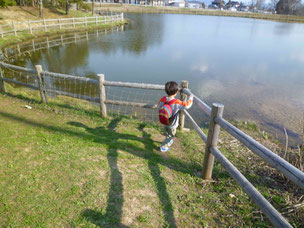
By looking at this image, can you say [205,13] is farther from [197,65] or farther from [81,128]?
[81,128]

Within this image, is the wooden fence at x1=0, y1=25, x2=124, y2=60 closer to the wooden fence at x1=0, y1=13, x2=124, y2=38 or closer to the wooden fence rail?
the wooden fence at x1=0, y1=13, x2=124, y2=38

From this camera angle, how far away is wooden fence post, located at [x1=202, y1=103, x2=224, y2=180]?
330cm

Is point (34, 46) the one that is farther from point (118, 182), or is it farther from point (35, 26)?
point (118, 182)

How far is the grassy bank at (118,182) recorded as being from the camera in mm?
2969

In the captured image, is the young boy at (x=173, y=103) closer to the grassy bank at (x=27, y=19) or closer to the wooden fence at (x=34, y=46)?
the wooden fence at (x=34, y=46)

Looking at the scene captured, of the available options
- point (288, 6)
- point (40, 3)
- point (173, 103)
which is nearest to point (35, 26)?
point (40, 3)

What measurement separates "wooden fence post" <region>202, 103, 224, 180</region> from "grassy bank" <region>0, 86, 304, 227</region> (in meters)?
0.20

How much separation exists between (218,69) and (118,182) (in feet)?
43.4

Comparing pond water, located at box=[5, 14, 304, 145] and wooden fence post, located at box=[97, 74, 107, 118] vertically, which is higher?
wooden fence post, located at box=[97, 74, 107, 118]

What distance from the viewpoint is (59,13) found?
115 feet

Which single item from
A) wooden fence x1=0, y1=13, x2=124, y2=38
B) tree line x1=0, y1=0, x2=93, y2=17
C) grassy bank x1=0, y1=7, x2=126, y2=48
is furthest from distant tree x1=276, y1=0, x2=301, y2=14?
tree line x1=0, y1=0, x2=93, y2=17

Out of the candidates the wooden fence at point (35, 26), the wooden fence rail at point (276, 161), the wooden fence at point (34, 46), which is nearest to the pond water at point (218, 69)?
the wooden fence at point (34, 46)

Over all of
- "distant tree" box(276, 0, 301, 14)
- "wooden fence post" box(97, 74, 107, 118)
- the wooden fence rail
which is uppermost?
"distant tree" box(276, 0, 301, 14)

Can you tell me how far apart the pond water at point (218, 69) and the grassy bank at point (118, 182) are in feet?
14.7
